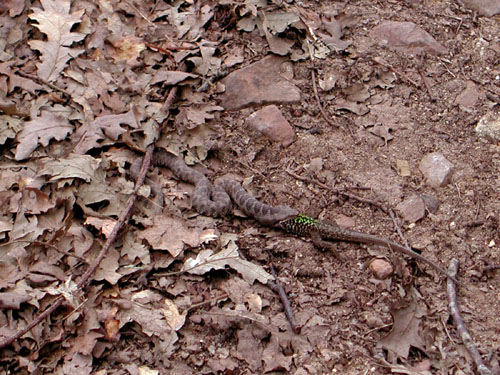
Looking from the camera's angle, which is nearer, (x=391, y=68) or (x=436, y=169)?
(x=436, y=169)

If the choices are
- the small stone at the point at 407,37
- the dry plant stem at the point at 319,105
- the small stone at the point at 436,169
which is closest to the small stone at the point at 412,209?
the small stone at the point at 436,169

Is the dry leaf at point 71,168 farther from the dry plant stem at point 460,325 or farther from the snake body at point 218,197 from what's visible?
the dry plant stem at point 460,325

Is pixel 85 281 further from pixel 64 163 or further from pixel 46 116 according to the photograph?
pixel 46 116

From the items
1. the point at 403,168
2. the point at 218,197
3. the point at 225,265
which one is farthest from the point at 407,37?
the point at 225,265

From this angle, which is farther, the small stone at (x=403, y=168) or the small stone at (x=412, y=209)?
the small stone at (x=403, y=168)

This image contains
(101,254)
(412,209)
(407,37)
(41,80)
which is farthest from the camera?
(407,37)

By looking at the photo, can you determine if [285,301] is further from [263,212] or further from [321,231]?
[263,212]

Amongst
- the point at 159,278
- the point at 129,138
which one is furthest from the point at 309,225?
the point at 129,138
